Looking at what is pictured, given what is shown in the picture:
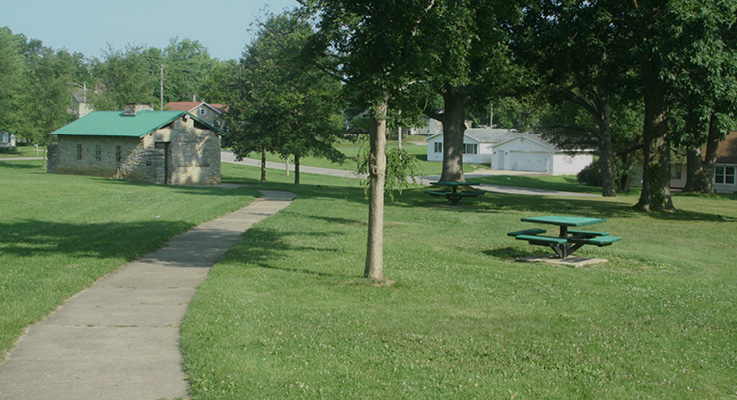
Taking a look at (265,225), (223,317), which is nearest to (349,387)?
(223,317)

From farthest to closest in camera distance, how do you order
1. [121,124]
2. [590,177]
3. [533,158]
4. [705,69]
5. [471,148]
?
[471,148], [533,158], [590,177], [121,124], [705,69]

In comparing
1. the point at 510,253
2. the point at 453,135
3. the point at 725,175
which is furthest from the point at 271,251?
the point at 725,175

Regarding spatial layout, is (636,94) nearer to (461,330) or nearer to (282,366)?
(461,330)

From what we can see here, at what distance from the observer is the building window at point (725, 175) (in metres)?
51.9

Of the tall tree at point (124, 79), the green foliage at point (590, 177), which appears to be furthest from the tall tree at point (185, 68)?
the green foliage at point (590, 177)

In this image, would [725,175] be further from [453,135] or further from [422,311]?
[422,311]

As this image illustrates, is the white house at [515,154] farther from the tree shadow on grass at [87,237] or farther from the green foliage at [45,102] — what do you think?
the tree shadow on grass at [87,237]

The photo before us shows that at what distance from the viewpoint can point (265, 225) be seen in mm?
16531

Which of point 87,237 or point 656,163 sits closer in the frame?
point 87,237

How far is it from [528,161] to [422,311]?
6732 cm

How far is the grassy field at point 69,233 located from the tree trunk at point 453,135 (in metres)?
9.75

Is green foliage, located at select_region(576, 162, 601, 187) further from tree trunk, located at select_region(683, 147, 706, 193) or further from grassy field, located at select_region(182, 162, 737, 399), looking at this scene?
grassy field, located at select_region(182, 162, 737, 399)

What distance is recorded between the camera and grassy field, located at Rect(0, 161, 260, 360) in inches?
329

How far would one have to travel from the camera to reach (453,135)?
29828 millimetres
